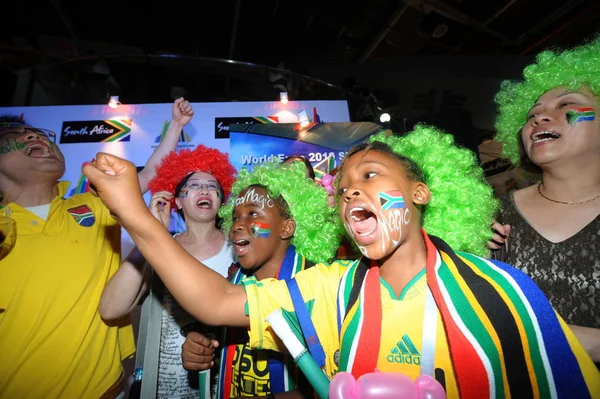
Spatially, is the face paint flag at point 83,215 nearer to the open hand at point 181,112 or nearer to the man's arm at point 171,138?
the man's arm at point 171,138

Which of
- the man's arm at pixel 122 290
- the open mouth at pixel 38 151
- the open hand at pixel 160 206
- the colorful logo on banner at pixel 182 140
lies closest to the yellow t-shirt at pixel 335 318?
the man's arm at pixel 122 290

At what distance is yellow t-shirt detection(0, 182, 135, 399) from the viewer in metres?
2.02

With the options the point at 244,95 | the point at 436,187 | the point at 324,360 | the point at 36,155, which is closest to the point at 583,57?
the point at 436,187

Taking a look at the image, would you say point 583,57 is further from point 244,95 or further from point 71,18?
point 71,18

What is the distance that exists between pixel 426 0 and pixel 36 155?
23.5 feet

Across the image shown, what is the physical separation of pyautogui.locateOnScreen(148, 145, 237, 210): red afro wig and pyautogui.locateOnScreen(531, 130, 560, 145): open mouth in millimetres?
2310

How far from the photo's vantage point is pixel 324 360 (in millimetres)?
1337

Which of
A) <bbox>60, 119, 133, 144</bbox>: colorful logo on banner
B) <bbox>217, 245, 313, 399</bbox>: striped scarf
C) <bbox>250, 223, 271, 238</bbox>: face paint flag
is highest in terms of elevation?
<bbox>60, 119, 133, 144</bbox>: colorful logo on banner

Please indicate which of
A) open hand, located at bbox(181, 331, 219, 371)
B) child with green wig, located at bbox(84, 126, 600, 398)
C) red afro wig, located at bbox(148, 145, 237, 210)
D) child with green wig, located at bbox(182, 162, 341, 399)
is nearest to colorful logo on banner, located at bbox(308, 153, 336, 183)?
red afro wig, located at bbox(148, 145, 237, 210)

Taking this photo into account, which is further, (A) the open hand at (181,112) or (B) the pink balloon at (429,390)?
(A) the open hand at (181,112)

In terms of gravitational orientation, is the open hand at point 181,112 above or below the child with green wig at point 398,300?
above

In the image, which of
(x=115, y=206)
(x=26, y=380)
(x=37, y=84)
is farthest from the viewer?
(x=37, y=84)

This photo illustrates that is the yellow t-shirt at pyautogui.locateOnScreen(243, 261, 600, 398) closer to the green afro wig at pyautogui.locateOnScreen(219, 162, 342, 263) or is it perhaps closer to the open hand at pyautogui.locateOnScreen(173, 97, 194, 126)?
the green afro wig at pyautogui.locateOnScreen(219, 162, 342, 263)

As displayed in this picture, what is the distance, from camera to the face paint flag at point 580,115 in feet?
5.91
